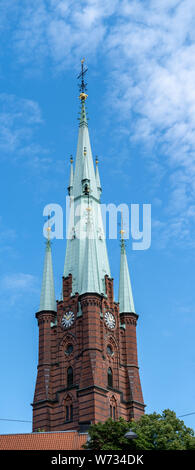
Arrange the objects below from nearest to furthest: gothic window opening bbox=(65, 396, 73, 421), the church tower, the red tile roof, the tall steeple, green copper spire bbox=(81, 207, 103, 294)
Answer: the red tile roof < the church tower < gothic window opening bbox=(65, 396, 73, 421) < green copper spire bbox=(81, 207, 103, 294) < the tall steeple

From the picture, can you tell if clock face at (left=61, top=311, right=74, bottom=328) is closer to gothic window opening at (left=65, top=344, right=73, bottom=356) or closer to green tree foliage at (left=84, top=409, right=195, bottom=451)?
gothic window opening at (left=65, top=344, right=73, bottom=356)

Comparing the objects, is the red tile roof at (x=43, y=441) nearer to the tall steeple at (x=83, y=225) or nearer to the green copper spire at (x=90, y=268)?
the green copper spire at (x=90, y=268)

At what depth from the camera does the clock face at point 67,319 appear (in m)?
89.8

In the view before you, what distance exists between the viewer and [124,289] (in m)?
97.6

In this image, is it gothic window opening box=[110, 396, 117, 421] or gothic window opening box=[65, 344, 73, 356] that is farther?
gothic window opening box=[65, 344, 73, 356]

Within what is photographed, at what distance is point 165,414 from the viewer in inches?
2404

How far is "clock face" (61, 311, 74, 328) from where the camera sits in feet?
294

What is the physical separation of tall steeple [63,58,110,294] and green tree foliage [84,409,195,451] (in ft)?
105

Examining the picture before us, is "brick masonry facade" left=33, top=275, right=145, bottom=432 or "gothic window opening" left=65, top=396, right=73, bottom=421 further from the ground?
"brick masonry facade" left=33, top=275, right=145, bottom=432

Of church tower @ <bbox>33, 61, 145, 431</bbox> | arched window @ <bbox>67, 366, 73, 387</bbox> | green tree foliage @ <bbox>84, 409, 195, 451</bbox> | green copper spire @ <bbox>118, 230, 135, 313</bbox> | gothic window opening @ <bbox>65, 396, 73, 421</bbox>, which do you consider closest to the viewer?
green tree foliage @ <bbox>84, 409, 195, 451</bbox>

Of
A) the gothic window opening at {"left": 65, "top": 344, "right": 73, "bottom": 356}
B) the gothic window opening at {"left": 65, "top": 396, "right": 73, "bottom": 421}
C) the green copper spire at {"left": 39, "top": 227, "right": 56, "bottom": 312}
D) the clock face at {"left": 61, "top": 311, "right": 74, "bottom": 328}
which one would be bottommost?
the gothic window opening at {"left": 65, "top": 396, "right": 73, "bottom": 421}

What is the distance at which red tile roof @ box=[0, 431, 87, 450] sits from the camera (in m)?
59.8

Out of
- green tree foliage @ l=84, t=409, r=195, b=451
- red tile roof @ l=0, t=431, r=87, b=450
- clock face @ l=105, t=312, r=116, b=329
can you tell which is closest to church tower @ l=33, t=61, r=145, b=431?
clock face @ l=105, t=312, r=116, b=329

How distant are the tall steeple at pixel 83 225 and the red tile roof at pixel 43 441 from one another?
29489mm
